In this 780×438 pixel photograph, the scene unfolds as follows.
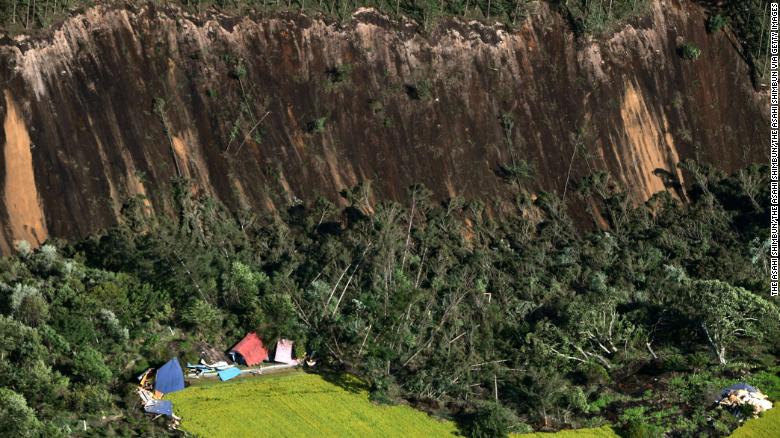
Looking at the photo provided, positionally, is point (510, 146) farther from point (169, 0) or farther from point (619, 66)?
A: point (169, 0)

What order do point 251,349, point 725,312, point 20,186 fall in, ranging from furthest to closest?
point 20,186
point 725,312
point 251,349

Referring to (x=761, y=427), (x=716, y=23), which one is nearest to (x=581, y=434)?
(x=761, y=427)

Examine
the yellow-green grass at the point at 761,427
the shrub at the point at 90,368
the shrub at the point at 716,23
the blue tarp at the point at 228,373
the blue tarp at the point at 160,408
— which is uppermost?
the shrub at the point at 716,23

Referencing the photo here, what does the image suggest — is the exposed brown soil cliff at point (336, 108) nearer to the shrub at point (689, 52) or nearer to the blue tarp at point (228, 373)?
the shrub at point (689, 52)

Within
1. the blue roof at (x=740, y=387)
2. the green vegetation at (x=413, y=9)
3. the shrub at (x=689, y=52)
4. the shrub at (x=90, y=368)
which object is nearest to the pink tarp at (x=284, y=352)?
the shrub at (x=90, y=368)

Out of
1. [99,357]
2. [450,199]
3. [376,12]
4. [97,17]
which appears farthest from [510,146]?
[99,357]

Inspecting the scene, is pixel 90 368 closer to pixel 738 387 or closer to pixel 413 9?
pixel 738 387

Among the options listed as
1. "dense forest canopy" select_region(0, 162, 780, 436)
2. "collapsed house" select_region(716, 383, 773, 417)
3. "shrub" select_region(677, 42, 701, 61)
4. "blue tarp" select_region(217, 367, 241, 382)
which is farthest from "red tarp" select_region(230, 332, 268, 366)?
"shrub" select_region(677, 42, 701, 61)
